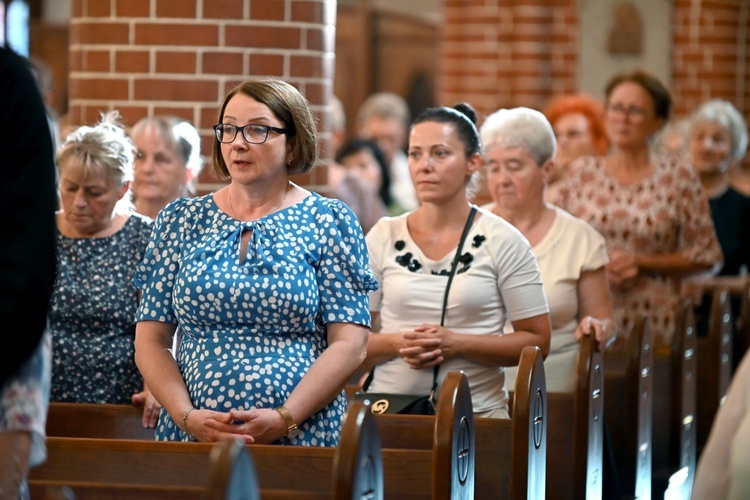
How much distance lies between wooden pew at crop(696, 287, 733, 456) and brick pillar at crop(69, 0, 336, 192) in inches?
82.6

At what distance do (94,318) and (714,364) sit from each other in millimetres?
3355

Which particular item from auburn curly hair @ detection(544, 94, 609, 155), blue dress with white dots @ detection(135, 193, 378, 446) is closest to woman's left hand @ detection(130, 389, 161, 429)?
blue dress with white dots @ detection(135, 193, 378, 446)

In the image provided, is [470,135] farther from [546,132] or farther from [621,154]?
[621,154]

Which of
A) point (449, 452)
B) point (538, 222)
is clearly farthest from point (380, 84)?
point (449, 452)

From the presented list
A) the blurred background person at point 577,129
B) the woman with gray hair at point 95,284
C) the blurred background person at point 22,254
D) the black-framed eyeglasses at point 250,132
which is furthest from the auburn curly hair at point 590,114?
the blurred background person at point 22,254

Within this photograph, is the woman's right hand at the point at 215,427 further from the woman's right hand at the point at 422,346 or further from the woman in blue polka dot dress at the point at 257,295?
the woman's right hand at the point at 422,346

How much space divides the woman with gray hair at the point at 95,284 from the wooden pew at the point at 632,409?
1.89m

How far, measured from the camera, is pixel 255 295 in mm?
3535

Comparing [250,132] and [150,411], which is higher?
[250,132]

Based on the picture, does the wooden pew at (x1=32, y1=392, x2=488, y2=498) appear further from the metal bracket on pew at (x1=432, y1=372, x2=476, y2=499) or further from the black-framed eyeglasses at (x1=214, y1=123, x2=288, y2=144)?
the black-framed eyeglasses at (x1=214, y1=123, x2=288, y2=144)

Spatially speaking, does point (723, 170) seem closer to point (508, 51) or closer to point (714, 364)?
point (714, 364)

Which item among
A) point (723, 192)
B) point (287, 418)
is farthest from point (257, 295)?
point (723, 192)

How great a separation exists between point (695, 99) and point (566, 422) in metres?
7.18

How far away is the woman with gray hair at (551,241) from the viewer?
505 centimetres
